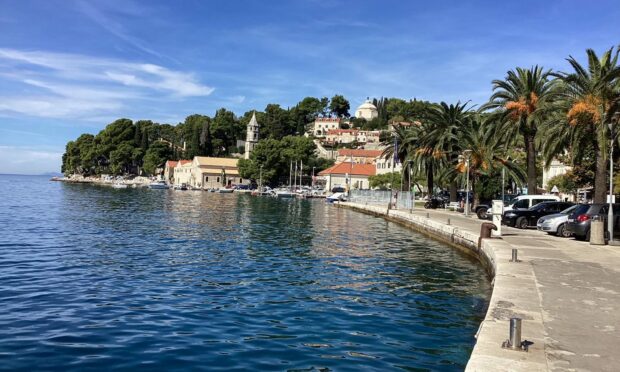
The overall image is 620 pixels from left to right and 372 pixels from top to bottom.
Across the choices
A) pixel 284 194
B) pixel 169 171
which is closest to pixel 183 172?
pixel 169 171

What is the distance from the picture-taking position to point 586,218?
23.5 meters

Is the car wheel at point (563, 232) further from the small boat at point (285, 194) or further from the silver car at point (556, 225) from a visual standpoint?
the small boat at point (285, 194)

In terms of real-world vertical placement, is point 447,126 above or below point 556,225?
above

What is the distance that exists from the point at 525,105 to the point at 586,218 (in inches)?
531

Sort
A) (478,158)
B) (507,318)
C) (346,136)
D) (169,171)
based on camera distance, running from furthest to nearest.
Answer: (346,136) < (169,171) < (478,158) < (507,318)

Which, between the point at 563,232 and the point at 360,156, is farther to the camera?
the point at 360,156

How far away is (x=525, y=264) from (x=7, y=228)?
27.3 m

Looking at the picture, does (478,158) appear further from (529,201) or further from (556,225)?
(556,225)

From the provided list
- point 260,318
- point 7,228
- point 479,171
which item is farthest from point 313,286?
point 479,171

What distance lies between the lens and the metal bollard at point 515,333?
21.4ft

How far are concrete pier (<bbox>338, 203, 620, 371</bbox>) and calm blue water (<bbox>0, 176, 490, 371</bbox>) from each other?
106 cm

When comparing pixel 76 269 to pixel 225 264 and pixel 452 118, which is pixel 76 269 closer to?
pixel 225 264

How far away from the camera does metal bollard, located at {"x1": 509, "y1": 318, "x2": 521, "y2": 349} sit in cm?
652

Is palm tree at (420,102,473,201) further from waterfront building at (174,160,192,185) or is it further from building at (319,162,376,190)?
waterfront building at (174,160,192,185)
